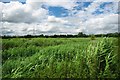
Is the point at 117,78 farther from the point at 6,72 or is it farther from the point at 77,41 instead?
the point at 6,72

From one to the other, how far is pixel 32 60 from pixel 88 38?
1033 mm

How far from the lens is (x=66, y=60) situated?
4.12 meters

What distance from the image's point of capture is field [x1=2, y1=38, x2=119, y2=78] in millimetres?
3824

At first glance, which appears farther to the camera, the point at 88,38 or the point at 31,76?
the point at 88,38

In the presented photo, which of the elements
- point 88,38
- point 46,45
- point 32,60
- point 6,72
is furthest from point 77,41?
point 6,72

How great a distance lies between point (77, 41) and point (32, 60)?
1.00 m

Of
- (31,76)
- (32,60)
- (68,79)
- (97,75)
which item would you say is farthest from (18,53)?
(97,75)

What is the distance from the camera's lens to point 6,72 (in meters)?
3.89

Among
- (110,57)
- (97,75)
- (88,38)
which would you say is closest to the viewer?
(97,75)

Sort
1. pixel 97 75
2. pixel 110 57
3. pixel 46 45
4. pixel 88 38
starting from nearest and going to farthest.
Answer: pixel 97 75 → pixel 110 57 → pixel 88 38 → pixel 46 45

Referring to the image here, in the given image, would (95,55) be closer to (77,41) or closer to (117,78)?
(117,78)

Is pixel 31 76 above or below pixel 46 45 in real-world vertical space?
below

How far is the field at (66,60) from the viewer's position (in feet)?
12.5

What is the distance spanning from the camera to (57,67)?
12.7 feet
